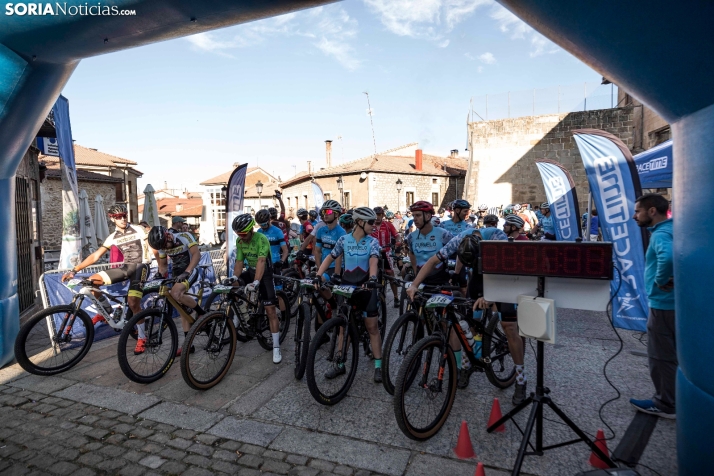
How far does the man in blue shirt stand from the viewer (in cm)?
374

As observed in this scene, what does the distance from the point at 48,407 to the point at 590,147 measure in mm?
7378

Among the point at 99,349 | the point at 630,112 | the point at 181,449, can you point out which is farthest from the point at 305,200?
the point at 181,449

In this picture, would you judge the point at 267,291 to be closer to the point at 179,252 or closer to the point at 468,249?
the point at 179,252

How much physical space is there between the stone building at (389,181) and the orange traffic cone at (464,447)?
91.0ft

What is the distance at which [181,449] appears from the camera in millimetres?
3430

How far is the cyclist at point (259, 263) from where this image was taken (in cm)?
525

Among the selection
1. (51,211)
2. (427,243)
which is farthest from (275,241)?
(51,211)

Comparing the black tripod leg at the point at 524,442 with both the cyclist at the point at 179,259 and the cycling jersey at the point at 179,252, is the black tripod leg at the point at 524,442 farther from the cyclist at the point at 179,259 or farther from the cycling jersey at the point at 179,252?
the cycling jersey at the point at 179,252

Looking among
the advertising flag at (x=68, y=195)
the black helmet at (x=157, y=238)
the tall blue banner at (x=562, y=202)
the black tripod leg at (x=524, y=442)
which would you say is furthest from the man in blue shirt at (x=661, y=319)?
the advertising flag at (x=68, y=195)

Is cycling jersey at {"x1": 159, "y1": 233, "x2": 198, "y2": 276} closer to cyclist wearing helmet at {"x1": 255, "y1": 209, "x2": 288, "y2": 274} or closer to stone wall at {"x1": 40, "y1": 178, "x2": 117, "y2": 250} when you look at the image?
cyclist wearing helmet at {"x1": 255, "y1": 209, "x2": 288, "y2": 274}

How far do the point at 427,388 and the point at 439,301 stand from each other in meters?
0.75

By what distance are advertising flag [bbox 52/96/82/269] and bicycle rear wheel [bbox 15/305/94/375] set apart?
3.49 m

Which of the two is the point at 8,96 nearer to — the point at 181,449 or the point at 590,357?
the point at 181,449

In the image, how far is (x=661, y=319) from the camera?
388 centimetres
